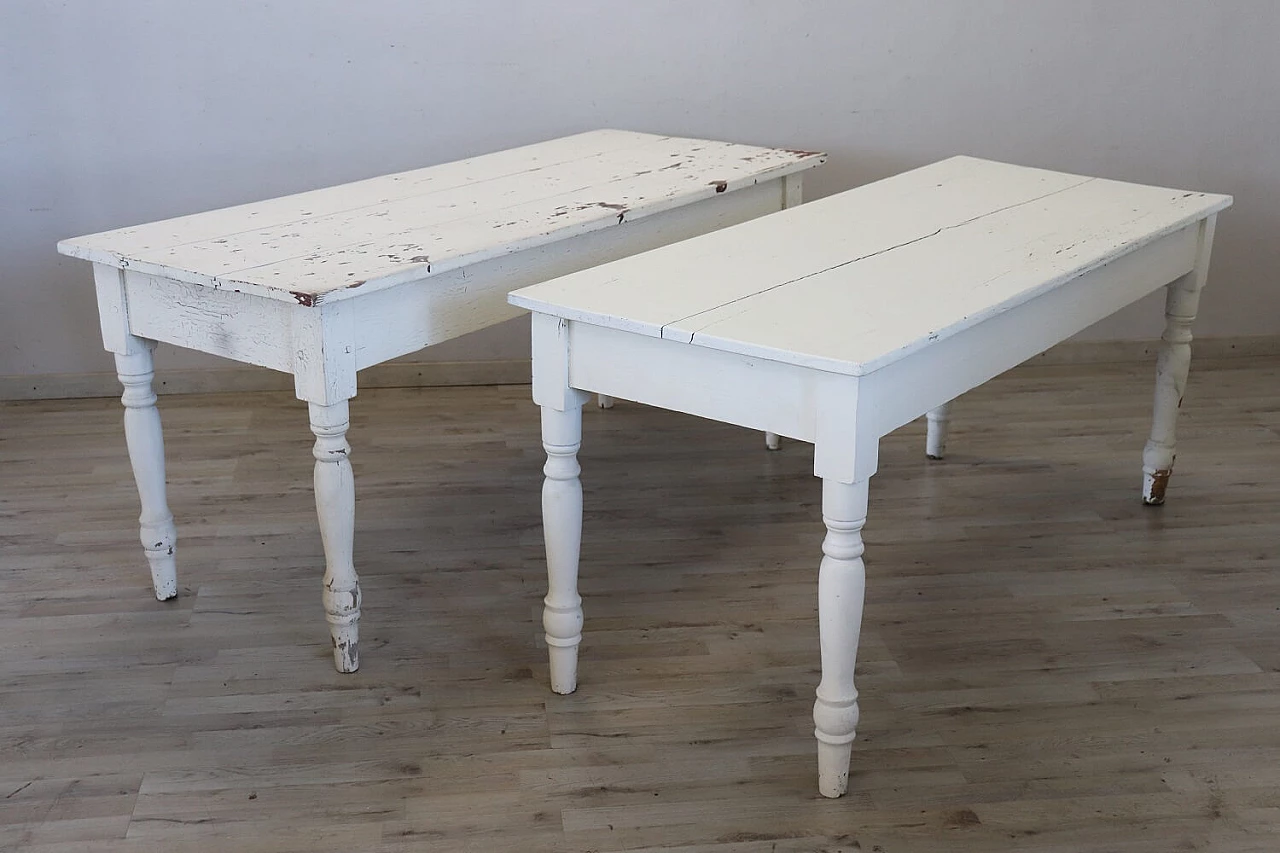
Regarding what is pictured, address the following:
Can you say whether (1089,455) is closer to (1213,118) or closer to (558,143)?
(1213,118)

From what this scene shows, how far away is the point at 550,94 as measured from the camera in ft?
11.4

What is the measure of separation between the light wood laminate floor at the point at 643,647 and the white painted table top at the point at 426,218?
2.17 feet

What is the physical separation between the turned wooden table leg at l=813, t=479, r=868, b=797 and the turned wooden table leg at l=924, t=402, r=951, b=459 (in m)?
1.26

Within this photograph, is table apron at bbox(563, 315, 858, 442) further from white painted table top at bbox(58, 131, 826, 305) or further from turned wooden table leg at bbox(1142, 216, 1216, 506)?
turned wooden table leg at bbox(1142, 216, 1216, 506)

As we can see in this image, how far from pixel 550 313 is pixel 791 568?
3.00 feet

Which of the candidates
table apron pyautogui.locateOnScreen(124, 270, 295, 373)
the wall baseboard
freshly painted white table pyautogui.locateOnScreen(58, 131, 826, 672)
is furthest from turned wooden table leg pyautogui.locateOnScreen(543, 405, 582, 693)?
the wall baseboard

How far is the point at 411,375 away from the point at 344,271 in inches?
61.5

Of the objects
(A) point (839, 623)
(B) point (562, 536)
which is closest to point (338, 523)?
(B) point (562, 536)

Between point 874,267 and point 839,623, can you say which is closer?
point 839,623

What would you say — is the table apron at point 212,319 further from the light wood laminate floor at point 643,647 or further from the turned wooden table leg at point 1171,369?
the turned wooden table leg at point 1171,369

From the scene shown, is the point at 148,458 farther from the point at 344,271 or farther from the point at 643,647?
the point at 643,647

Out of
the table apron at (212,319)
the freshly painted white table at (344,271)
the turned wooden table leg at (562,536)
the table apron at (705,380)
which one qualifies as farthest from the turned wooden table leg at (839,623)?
the table apron at (212,319)

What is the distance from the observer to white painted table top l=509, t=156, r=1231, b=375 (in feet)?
5.98

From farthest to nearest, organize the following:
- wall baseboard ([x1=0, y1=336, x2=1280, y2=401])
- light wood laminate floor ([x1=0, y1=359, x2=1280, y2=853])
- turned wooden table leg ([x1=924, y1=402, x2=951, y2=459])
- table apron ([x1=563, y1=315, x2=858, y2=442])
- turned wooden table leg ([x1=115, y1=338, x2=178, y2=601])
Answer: wall baseboard ([x1=0, y1=336, x2=1280, y2=401]) → turned wooden table leg ([x1=924, y1=402, x2=951, y2=459]) → turned wooden table leg ([x1=115, y1=338, x2=178, y2=601]) → light wood laminate floor ([x1=0, y1=359, x2=1280, y2=853]) → table apron ([x1=563, y1=315, x2=858, y2=442])
